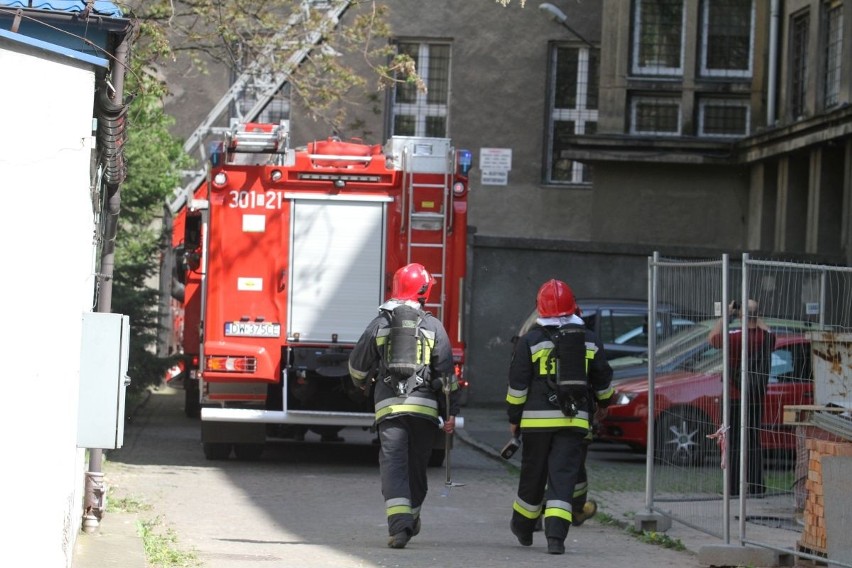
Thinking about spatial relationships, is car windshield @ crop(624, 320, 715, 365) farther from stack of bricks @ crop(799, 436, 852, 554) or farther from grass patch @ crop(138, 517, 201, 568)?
grass patch @ crop(138, 517, 201, 568)

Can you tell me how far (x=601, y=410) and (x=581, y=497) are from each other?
2.97 feet

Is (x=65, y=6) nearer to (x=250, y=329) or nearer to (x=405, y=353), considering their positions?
(x=405, y=353)

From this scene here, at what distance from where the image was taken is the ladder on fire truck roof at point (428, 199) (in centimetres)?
1436

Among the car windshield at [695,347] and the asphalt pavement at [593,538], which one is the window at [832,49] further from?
the car windshield at [695,347]

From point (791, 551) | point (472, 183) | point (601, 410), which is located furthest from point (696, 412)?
point (472, 183)

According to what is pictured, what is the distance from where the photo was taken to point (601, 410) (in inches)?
408

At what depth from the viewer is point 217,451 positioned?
15234 mm

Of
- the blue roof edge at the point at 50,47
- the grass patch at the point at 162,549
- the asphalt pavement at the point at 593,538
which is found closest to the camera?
the blue roof edge at the point at 50,47

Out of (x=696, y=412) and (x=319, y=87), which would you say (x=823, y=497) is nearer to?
(x=696, y=412)

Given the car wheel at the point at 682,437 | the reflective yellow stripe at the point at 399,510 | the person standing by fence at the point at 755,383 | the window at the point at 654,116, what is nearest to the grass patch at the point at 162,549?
the reflective yellow stripe at the point at 399,510

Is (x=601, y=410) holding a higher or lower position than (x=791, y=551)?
higher

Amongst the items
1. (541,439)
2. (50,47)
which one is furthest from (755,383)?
(50,47)

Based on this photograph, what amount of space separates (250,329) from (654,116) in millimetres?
12916

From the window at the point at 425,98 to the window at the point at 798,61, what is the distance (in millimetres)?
7545
